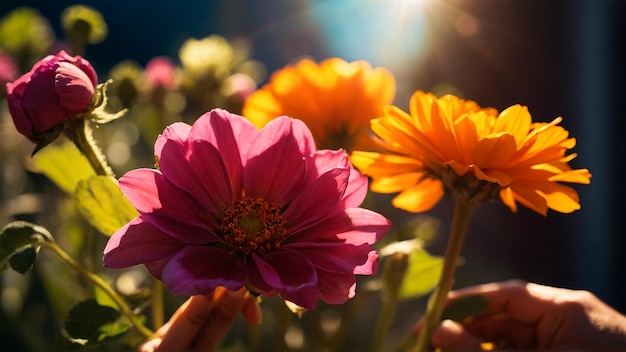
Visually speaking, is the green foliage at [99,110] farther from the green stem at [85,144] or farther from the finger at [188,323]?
the finger at [188,323]

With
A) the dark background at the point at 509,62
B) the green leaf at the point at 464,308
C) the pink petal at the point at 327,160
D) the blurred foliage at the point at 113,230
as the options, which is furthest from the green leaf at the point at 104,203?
the dark background at the point at 509,62

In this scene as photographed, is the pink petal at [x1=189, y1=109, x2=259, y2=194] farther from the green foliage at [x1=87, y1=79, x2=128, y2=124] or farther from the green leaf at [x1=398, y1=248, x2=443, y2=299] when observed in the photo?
the green leaf at [x1=398, y1=248, x2=443, y2=299]

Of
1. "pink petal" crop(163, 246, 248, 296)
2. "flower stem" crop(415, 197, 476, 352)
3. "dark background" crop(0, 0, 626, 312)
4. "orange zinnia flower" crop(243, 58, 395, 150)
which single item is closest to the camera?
"pink petal" crop(163, 246, 248, 296)

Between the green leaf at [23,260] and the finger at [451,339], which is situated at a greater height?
the green leaf at [23,260]

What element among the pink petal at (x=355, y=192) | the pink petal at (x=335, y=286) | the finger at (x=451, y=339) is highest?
the pink petal at (x=355, y=192)

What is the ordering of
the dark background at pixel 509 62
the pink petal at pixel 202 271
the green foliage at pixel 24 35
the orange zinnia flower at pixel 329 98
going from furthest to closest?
the dark background at pixel 509 62 < the green foliage at pixel 24 35 < the orange zinnia flower at pixel 329 98 < the pink petal at pixel 202 271

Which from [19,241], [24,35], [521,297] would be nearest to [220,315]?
[19,241]

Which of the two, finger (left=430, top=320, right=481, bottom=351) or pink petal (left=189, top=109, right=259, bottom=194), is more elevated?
pink petal (left=189, top=109, right=259, bottom=194)

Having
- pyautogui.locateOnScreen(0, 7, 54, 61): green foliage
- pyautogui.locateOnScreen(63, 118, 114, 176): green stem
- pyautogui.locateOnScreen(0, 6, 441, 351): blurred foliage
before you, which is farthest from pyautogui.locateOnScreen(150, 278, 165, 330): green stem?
pyautogui.locateOnScreen(0, 7, 54, 61): green foliage
